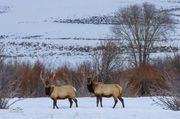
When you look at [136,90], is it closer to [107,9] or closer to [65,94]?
[65,94]

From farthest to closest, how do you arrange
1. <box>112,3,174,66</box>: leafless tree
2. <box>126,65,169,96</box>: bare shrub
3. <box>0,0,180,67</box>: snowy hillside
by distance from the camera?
1. <box>112,3,174,66</box>: leafless tree
2. <box>0,0,180,67</box>: snowy hillside
3. <box>126,65,169,96</box>: bare shrub

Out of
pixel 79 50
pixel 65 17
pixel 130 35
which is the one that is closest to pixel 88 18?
pixel 65 17

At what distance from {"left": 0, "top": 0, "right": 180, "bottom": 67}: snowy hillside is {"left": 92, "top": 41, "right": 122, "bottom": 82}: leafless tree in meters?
4.63

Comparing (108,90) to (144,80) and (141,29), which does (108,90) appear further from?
(141,29)

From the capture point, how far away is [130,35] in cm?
5931

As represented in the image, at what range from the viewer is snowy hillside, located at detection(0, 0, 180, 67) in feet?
170

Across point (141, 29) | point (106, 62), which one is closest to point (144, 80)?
point (106, 62)

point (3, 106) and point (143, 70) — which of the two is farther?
point (143, 70)

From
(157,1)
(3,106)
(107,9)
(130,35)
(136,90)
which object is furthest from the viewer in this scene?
(157,1)

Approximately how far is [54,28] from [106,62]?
33355mm

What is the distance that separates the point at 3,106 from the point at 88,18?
57459 mm

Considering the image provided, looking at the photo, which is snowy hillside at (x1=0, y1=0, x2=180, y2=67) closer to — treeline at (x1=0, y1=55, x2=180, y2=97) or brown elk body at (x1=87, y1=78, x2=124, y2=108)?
treeline at (x1=0, y1=55, x2=180, y2=97)

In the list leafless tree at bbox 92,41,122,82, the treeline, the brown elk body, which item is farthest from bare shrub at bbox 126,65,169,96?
the brown elk body

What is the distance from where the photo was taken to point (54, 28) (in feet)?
221
